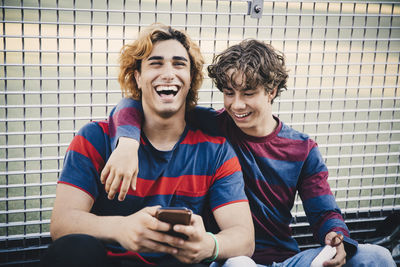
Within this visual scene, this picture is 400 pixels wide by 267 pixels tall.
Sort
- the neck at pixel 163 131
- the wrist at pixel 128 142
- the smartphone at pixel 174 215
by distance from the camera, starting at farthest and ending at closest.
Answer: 1. the neck at pixel 163 131
2. the wrist at pixel 128 142
3. the smartphone at pixel 174 215

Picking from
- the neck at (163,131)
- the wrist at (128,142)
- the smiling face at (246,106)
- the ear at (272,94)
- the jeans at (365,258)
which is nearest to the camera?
the wrist at (128,142)

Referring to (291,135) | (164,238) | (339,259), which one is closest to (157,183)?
(164,238)

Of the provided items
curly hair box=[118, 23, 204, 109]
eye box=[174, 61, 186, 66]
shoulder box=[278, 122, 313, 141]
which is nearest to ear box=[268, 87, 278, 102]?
shoulder box=[278, 122, 313, 141]

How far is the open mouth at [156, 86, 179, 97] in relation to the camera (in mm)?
1648

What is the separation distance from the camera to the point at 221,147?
1.68 metres

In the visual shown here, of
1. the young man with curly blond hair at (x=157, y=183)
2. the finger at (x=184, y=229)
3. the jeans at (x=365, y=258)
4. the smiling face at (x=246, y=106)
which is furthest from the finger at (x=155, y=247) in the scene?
the smiling face at (x=246, y=106)

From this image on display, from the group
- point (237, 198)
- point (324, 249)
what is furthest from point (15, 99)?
point (324, 249)

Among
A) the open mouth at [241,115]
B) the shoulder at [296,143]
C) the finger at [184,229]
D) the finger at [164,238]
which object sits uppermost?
the open mouth at [241,115]

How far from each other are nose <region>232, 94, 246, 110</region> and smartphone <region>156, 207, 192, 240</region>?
0.67 m

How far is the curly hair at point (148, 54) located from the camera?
1.67 meters

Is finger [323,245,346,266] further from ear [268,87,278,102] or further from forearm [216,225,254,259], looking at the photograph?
ear [268,87,278,102]

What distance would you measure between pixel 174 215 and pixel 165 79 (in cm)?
67

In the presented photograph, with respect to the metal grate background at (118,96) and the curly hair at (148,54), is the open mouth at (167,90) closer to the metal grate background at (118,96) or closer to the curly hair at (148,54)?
the curly hair at (148,54)

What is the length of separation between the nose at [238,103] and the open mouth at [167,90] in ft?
0.93
